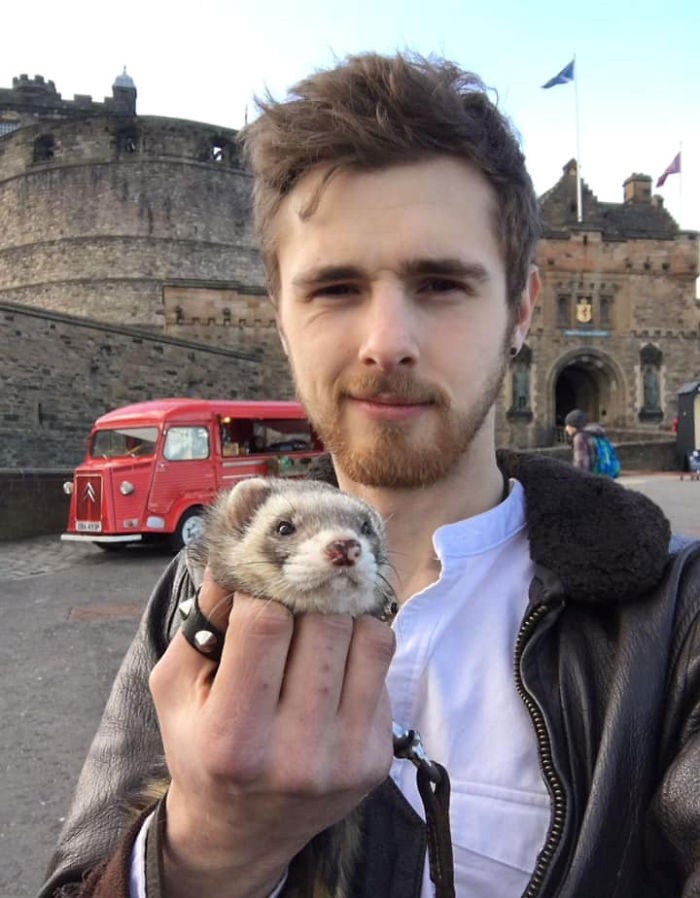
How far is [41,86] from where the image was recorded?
1962 inches

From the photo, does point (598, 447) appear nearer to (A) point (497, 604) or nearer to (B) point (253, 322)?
(A) point (497, 604)

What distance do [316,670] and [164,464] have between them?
1116 centimetres

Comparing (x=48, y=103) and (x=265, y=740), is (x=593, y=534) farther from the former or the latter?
(x=48, y=103)

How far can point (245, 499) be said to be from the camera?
1.39 meters

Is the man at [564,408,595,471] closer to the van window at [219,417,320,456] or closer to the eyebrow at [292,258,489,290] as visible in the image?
the van window at [219,417,320,456]

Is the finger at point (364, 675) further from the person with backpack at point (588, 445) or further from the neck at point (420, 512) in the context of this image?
the person with backpack at point (588, 445)

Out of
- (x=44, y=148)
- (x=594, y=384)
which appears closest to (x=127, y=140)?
(x=44, y=148)

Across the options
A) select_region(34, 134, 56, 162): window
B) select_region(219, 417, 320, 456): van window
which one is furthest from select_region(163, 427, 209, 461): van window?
select_region(34, 134, 56, 162): window

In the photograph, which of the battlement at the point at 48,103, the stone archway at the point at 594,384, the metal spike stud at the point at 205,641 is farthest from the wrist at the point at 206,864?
the battlement at the point at 48,103

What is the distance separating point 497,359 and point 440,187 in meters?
0.40

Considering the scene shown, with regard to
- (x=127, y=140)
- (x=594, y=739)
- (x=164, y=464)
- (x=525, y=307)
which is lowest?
(x=164, y=464)

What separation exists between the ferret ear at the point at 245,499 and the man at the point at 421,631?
0.20 metres

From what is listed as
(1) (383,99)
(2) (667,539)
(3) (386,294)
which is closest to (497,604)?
(2) (667,539)

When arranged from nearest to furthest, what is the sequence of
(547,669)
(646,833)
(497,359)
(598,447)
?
1. (646,833)
2. (547,669)
3. (497,359)
4. (598,447)
